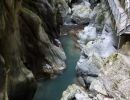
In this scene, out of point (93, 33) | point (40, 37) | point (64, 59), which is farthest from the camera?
point (93, 33)

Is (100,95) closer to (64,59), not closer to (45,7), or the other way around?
(64,59)

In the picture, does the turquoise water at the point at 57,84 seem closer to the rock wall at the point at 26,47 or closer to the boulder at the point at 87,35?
the rock wall at the point at 26,47

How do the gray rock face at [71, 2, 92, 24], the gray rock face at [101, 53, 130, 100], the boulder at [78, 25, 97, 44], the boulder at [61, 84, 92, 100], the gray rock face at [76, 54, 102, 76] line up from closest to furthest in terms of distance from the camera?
the gray rock face at [101, 53, 130, 100]
the boulder at [61, 84, 92, 100]
the gray rock face at [76, 54, 102, 76]
the boulder at [78, 25, 97, 44]
the gray rock face at [71, 2, 92, 24]

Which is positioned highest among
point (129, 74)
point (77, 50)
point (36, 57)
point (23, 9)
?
point (23, 9)

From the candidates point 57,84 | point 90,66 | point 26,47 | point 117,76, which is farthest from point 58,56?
point 117,76

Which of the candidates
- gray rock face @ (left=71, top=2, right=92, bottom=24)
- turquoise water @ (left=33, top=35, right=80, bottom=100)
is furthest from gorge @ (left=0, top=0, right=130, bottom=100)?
gray rock face @ (left=71, top=2, right=92, bottom=24)

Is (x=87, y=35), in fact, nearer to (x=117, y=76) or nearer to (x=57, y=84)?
(x=57, y=84)

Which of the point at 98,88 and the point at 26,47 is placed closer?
the point at 98,88

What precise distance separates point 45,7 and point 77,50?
458 centimetres

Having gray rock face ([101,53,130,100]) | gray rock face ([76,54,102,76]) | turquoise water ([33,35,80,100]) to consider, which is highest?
gray rock face ([101,53,130,100])

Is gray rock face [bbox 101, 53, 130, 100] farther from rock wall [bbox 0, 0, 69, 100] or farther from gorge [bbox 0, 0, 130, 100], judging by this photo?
rock wall [bbox 0, 0, 69, 100]

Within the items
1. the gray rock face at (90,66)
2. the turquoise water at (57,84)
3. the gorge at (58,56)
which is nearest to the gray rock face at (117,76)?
the gorge at (58,56)

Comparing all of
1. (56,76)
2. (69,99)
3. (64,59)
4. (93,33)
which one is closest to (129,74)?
(69,99)

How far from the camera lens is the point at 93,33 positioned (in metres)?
33.2
